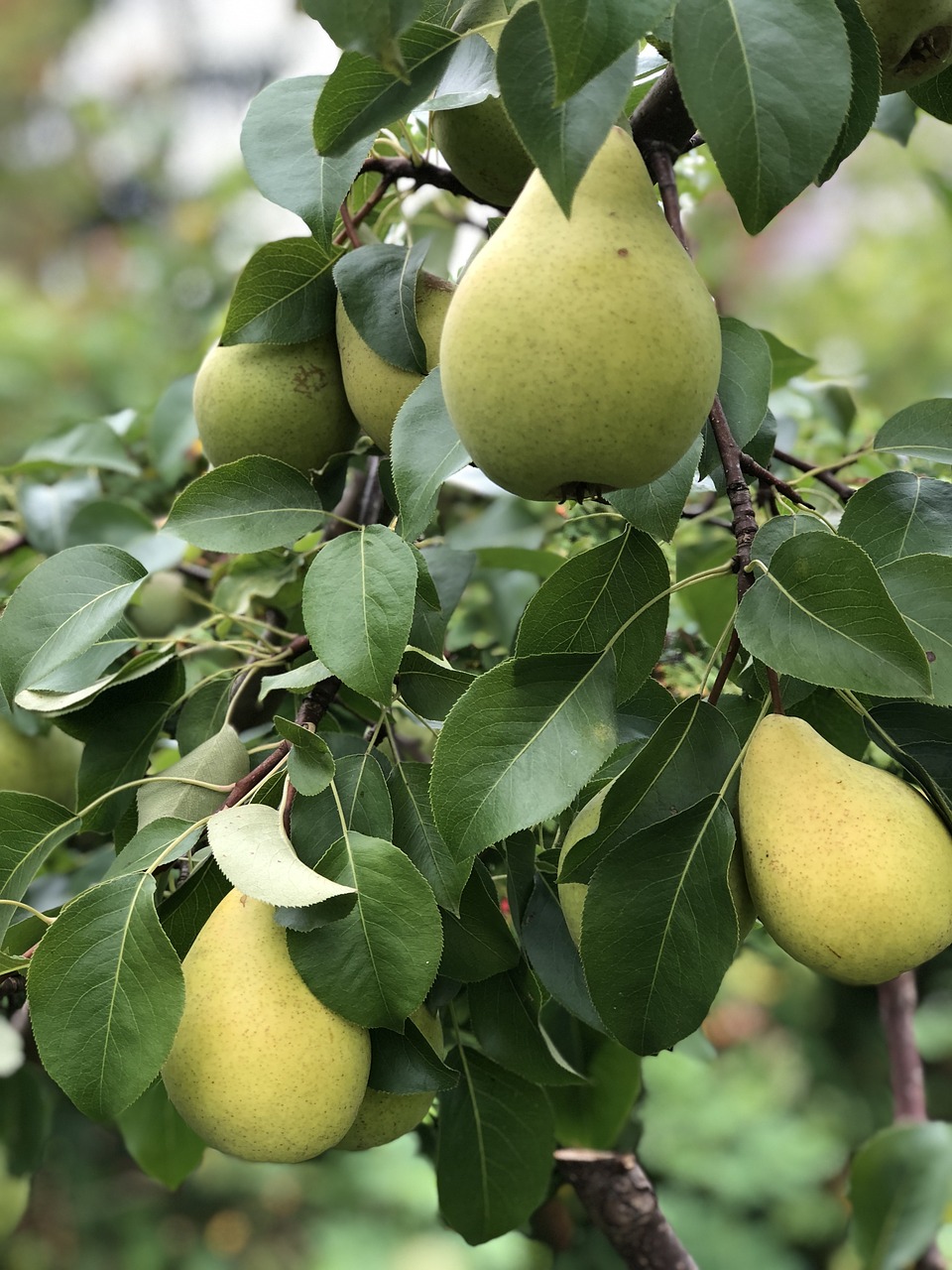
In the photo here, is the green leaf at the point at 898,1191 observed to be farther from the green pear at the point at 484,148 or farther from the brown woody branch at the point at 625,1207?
the green pear at the point at 484,148

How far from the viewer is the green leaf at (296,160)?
540 mm

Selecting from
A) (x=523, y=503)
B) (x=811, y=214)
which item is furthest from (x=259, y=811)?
(x=811, y=214)

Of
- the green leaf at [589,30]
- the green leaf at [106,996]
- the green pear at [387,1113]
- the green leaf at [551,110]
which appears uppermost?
the green leaf at [589,30]

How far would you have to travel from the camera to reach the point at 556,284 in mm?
386

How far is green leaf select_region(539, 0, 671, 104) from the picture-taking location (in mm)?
324

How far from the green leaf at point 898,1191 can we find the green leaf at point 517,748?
1.14 feet

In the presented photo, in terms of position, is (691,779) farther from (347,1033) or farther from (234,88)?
(234,88)

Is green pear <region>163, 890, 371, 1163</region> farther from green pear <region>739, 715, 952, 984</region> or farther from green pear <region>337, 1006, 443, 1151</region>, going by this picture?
green pear <region>739, 715, 952, 984</region>

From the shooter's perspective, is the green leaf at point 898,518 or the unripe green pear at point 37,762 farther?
the unripe green pear at point 37,762

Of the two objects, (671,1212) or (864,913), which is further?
(671,1212)

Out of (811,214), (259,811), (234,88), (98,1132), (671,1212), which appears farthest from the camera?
(234,88)

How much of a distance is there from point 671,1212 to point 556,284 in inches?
71.9

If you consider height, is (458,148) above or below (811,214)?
above

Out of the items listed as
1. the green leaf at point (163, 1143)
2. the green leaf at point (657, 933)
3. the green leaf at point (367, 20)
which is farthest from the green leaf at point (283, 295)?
the green leaf at point (163, 1143)
